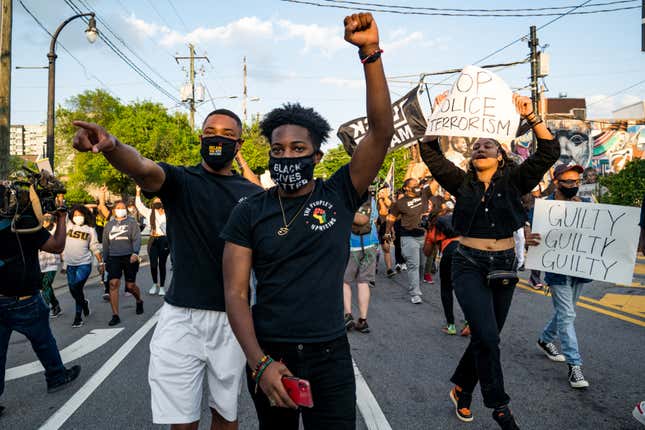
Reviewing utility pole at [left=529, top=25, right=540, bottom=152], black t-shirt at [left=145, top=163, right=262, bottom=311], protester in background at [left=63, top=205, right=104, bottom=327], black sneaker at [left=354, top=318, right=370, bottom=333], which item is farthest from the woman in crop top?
utility pole at [left=529, top=25, right=540, bottom=152]

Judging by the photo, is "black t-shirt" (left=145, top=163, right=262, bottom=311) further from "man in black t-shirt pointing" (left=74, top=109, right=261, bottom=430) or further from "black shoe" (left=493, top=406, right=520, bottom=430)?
"black shoe" (left=493, top=406, right=520, bottom=430)

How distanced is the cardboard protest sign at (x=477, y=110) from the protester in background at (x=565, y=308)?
4.29 feet

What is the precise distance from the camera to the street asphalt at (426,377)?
3990 millimetres

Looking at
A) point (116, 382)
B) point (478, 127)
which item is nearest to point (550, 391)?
point (478, 127)

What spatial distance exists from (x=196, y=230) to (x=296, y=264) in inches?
34.1

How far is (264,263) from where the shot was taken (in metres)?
2.20

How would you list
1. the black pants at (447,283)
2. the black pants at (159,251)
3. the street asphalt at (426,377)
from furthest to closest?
1. the black pants at (159,251)
2. the black pants at (447,283)
3. the street asphalt at (426,377)

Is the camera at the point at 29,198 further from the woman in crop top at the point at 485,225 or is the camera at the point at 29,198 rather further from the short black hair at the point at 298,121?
the woman in crop top at the point at 485,225

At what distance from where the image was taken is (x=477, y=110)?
4277 millimetres

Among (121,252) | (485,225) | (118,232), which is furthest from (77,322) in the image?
(485,225)

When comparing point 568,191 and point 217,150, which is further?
point 568,191

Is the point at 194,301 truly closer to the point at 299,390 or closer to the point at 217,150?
the point at 217,150

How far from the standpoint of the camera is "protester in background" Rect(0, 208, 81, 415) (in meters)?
4.41

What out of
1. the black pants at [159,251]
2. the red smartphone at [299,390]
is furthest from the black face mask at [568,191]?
the black pants at [159,251]
